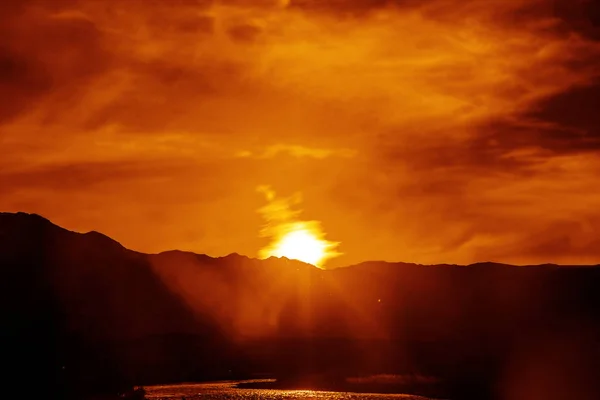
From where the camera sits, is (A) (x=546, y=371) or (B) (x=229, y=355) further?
(B) (x=229, y=355)

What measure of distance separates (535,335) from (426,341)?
24.7 meters

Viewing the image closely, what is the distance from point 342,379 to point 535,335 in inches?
2111

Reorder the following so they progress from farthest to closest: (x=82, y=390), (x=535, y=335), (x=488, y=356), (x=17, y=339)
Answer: (x=535, y=335)
(x=488, y=356)
(x=17, y=339)
(x=82, y=390)

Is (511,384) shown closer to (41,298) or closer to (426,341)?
(426,341)

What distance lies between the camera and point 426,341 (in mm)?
188625

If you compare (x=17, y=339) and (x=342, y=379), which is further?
(x=342, y=379)

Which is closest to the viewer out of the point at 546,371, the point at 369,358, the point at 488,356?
the point at 546,371

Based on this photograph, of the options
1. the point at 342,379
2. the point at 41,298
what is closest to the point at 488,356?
the point at 342,379

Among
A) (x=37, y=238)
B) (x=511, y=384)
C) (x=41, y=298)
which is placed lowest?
(x=511, y=384)

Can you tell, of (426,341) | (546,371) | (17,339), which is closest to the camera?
(17,339)

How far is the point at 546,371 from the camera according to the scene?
131 metres

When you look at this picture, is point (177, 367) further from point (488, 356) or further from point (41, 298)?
point (488, 356)

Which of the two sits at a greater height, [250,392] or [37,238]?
[37,238]

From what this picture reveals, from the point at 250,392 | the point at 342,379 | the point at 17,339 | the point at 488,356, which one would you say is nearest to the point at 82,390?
the point at 17,339
